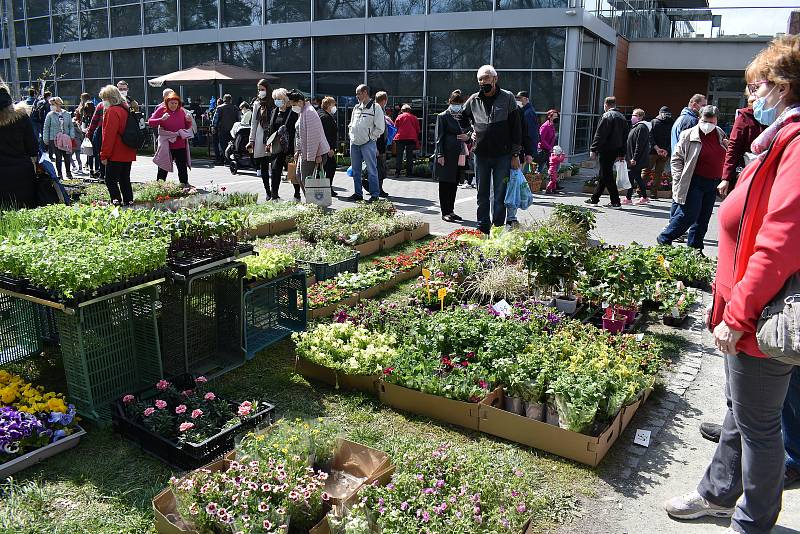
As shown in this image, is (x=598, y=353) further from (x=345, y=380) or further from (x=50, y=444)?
(x=50, y=444)

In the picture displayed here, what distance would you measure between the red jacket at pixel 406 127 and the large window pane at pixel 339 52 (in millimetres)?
5745

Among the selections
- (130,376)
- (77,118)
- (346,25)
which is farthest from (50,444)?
(346,25)

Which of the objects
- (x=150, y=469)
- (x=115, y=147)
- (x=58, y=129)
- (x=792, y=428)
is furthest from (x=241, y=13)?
(x=792, y=428)

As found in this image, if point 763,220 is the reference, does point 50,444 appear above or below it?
below

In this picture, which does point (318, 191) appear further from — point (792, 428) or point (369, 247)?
point (792, 428)

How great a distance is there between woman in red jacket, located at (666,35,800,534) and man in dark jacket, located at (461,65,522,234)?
532 centimetres

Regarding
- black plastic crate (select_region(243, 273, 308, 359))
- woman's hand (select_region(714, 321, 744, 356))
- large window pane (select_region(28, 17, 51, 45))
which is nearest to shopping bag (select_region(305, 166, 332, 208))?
black plastic crate (select_region(243, 273, 308, 359))

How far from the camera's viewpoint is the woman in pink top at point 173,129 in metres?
10.7

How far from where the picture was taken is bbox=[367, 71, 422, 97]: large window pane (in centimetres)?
1864

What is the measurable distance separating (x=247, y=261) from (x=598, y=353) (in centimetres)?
271

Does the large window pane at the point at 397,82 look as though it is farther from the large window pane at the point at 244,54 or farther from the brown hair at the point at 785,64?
the brown hair at the point at 785,64

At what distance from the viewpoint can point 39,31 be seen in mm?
27359

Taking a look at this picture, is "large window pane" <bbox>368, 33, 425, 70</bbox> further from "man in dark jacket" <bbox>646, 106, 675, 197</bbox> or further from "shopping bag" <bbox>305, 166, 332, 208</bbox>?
"shopping bag" <bbox>305, 166, 332, 208</bbox>

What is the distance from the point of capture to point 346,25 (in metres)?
19.2
